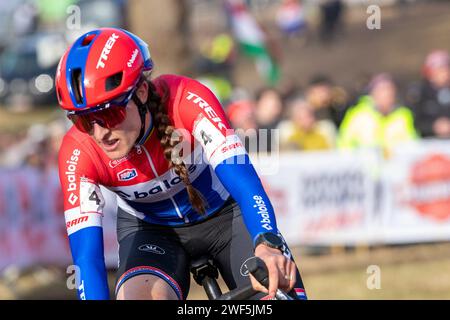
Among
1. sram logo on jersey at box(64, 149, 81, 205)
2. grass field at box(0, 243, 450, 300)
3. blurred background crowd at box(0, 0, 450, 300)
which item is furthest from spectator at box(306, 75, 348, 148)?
sram logo on jersey at box(64, 149, 81, 205)

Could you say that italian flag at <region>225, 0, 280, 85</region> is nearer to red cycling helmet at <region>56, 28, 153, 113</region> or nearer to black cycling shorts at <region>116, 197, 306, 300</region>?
black cycling shorts at <region>116, 197, 306, 300</region>

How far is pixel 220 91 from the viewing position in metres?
18.3

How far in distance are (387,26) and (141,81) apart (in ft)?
91.2

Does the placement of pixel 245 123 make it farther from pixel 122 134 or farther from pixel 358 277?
pixel 122 134

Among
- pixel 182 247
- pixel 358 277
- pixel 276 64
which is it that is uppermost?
pixel 182 247

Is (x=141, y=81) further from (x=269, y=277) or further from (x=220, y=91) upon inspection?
(x=220, y=91)

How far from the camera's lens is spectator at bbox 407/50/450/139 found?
472 inches

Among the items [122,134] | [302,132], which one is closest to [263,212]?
[122,134]

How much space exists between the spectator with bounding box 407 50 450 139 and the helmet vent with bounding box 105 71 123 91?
8.33 m

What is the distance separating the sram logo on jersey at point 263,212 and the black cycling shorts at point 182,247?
630 millimetres

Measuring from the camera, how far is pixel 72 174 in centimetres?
468

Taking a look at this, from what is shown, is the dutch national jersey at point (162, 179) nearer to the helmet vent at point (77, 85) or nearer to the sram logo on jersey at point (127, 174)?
the sram logo on jersey at point (127, 174)

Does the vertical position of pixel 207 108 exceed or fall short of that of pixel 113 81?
it falls short

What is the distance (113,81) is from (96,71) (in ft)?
0.34
